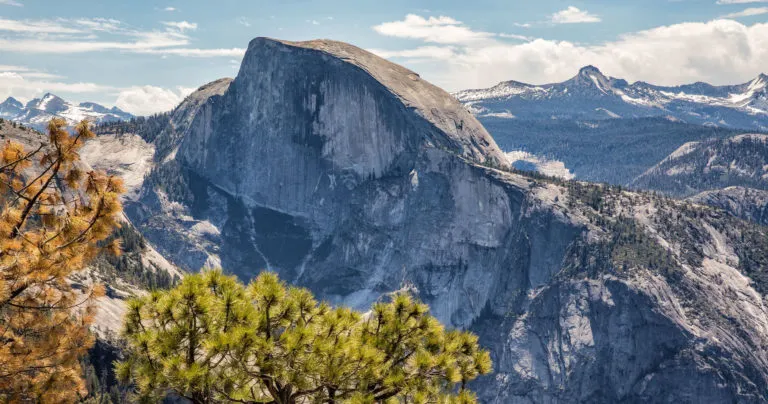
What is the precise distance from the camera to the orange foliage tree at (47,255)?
2447cm

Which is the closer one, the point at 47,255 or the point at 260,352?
the point at 260,352

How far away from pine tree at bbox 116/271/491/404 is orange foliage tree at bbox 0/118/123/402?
4155 millimetres

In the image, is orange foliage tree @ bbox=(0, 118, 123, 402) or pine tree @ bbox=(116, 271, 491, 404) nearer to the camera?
pine tree @ bbox=(116, 271, 491, 404)

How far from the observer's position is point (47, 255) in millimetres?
24641

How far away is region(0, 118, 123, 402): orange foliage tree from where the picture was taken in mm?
24469

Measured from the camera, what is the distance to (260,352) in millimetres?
22703

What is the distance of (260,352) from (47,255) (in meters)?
8.82

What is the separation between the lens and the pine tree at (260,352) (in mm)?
22219

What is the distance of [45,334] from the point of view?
2773 centimetres

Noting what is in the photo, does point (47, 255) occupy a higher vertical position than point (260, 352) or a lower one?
higher

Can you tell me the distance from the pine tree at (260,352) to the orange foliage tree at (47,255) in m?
4.15

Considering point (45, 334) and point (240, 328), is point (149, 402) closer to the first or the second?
point (240, 328)

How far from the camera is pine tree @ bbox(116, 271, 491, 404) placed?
875 inches

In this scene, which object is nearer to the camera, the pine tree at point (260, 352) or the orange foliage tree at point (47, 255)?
the pine tree at point (260, 352)
